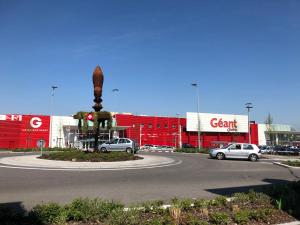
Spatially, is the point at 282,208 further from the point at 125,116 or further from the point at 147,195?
the point at 125,116

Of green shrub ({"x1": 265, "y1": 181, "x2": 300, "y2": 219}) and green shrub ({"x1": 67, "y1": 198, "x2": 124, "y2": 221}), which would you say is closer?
green shrub ({"x1": 67, "y1": 198, "x2": 124, "y2": 221})

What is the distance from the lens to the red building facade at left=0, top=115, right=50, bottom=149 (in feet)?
212

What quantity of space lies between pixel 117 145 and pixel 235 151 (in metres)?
12.6

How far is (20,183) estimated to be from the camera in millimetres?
13773

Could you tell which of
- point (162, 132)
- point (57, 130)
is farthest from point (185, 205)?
point (162, 132)

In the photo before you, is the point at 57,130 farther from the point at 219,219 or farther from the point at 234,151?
the point at 219,219

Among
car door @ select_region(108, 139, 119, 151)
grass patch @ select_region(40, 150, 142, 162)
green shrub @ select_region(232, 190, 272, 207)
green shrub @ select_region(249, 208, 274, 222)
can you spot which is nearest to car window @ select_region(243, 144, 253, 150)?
grass patch @ select_region(40, 150, 142, 162)

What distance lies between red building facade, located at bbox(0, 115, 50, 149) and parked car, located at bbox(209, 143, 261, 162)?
45.9 meters

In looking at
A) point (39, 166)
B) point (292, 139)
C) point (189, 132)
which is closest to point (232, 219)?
point (39, 166)

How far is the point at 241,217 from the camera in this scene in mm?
7180

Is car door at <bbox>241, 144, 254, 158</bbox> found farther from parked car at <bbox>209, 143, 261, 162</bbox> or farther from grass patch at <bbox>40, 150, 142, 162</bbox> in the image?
grass patch at <bbox>40, 150, 142, 162</bbox>

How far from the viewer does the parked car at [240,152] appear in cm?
3145

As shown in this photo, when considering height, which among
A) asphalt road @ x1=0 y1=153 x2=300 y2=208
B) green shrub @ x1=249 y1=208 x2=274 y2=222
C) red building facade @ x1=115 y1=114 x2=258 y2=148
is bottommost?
asphalt road @ x1=0 y1=153 x2=300 y2=208

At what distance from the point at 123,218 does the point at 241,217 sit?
2466mm
